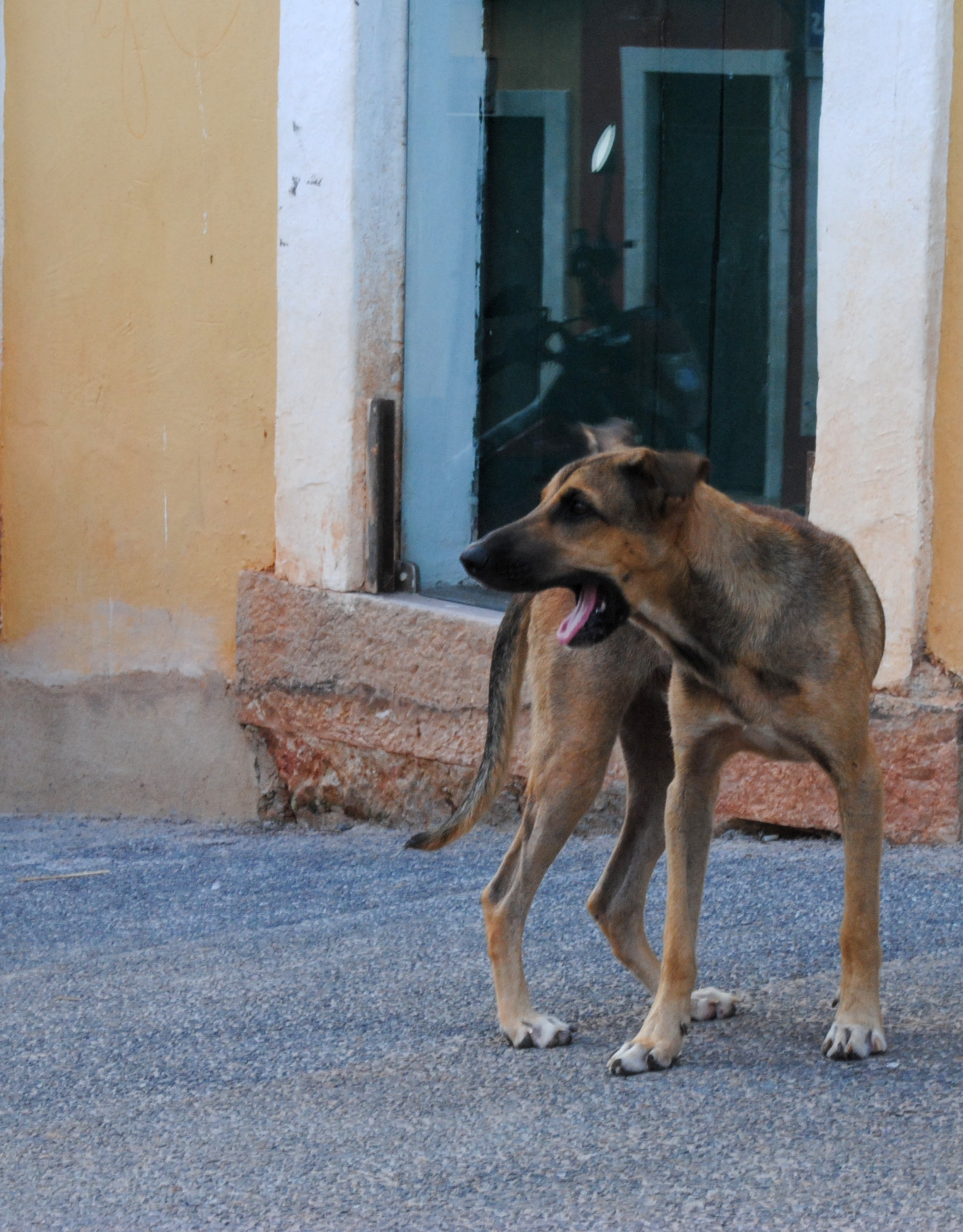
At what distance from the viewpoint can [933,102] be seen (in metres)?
5.40

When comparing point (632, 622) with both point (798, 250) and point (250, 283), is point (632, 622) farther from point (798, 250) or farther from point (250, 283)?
point (250, 283)

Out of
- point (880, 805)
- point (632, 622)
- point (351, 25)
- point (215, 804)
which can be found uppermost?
point (351, 25)

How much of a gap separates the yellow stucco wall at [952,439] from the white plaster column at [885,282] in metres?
0.03

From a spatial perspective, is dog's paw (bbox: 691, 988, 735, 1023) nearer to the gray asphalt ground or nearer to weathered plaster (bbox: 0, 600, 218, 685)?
the gray asphalt ground

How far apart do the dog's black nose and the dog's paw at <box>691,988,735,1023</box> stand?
1243 mm

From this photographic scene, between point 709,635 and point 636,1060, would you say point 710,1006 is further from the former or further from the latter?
point 709,635

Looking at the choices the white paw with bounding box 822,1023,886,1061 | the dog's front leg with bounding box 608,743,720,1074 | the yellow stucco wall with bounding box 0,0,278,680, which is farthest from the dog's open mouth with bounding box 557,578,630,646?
the yellow stucco wall with bounding box 0,0,278,680

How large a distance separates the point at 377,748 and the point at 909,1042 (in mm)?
3845

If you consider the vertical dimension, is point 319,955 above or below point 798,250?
below

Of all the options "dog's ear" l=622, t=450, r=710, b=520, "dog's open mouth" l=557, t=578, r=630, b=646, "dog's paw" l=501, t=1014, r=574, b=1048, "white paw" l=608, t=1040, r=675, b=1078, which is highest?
"dog's ear" l=622, t=450, r=710, b=520

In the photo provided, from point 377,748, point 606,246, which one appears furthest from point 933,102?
point 377,748

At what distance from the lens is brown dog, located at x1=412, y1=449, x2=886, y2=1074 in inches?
149

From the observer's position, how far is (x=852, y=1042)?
3738mm

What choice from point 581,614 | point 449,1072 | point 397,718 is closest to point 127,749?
point 397,718
